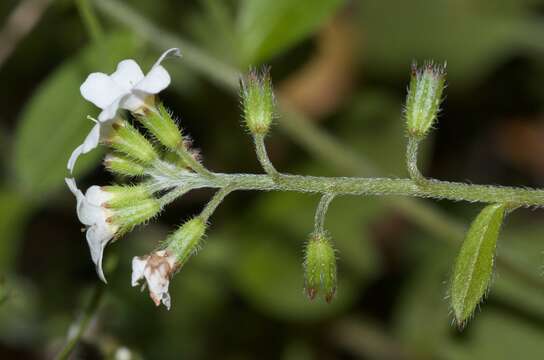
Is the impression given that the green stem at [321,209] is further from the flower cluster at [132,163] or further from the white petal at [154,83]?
the white petal at [154,83]

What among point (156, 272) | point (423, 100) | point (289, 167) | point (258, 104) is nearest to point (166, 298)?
point (156, 272)

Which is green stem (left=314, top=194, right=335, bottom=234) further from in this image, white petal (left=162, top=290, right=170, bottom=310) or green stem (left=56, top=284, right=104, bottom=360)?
green stem (left=56, top=284, right=104, bottom=360)

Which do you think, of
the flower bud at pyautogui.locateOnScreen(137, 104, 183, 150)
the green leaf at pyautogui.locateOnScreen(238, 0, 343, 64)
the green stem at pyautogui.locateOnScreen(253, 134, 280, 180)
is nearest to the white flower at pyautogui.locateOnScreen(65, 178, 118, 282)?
the flower bud at pyautogui.locateOnScreen(137, 104, 183, 150)

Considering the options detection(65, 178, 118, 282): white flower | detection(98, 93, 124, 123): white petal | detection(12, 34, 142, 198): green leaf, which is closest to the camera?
detection(98, 93, 124, 123): white petal

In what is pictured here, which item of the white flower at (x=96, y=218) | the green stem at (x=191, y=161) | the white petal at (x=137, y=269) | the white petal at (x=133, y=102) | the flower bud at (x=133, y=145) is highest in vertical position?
the white petal at (x=133, y=102)

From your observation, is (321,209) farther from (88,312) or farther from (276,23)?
(276,23)

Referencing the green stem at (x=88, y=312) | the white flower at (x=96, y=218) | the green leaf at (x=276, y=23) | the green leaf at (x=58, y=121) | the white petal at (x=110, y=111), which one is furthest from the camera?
the green leaf at (x=58, y=121)

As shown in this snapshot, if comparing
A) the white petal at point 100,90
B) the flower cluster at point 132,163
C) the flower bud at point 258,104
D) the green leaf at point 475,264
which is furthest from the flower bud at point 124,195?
the green leaf at point 475,264
